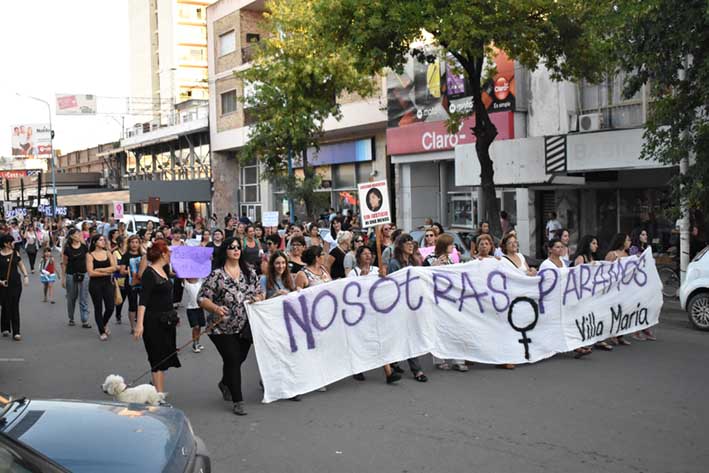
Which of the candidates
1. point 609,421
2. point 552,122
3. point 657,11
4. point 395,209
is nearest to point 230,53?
point 395,209

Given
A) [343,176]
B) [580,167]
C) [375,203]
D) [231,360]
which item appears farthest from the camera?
[343,176]

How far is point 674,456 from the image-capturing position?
18.9ft

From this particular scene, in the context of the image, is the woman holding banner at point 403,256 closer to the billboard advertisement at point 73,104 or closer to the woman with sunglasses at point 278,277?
the woman with sunglasses at point 278,277

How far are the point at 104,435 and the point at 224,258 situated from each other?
3.71 meters

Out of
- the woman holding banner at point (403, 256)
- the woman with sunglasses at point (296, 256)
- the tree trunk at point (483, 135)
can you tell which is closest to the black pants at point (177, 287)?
the woman with sunglasses at point (296, 256)

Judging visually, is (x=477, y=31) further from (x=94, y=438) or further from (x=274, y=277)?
(x=94, y=438)

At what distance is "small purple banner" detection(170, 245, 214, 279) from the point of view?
36.3ft

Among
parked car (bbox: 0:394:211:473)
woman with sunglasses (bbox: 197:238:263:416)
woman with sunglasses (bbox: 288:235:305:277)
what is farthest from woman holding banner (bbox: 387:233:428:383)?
parked car (bbox: 0:394:211:473)

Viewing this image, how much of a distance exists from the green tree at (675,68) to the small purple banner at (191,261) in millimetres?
7958

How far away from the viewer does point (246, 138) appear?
40469 millimetres

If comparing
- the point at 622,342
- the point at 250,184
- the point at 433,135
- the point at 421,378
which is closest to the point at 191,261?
the point at 421,378

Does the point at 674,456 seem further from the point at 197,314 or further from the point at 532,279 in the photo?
the point at 197,314

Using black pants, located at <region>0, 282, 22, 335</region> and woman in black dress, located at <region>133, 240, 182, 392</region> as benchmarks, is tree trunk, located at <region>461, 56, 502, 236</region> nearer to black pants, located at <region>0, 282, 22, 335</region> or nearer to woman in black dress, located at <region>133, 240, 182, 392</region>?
black pants, located at <region>0, 282, 22, 335</region>

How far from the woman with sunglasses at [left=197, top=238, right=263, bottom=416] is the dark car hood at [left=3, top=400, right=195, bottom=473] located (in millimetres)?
2837
